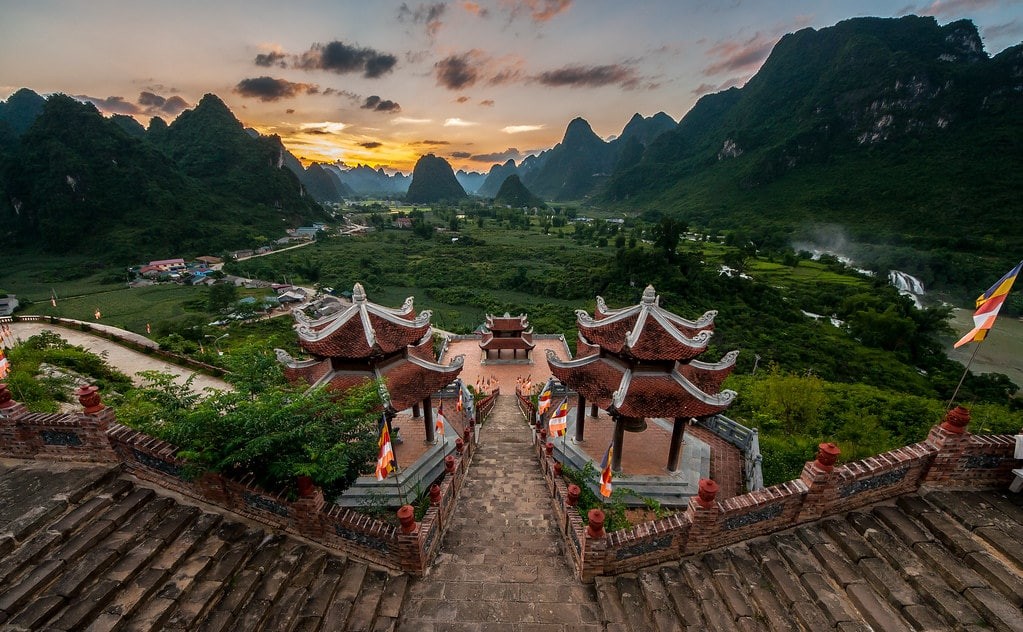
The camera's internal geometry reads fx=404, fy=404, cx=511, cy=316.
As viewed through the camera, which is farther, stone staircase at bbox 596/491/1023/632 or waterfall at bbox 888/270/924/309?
waterfall at bbox 888/270/924/309

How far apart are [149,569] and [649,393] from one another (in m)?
10.7

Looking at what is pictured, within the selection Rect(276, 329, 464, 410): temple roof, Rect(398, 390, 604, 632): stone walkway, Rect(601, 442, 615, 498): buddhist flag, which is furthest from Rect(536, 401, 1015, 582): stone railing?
Rect(276, 329, 464, 410): temple roof

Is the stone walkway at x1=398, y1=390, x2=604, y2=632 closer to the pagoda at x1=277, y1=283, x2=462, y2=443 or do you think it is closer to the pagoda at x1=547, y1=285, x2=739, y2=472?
the pagoda at x1=547, y1=285, x2=739, y2=472

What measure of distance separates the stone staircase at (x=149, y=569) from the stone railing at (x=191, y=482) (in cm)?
23

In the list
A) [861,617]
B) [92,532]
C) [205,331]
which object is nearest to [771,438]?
[861,617]

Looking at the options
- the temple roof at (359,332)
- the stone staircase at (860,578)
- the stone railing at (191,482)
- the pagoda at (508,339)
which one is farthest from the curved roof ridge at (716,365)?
the pagoda at (508,339)

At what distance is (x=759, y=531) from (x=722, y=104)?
774 feet

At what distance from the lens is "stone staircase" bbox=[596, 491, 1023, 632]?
18.1 ft

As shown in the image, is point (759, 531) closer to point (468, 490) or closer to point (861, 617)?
point (861, 617)

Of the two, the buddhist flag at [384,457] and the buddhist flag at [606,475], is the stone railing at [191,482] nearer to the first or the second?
the buddhist flag at [384,457]

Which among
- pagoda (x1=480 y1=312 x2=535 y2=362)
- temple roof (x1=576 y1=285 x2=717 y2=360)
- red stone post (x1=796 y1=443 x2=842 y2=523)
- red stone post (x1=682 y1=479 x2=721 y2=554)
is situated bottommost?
pagoda (x1=480 y1=312 x2=535 y2=362)

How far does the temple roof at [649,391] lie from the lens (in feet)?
35.5

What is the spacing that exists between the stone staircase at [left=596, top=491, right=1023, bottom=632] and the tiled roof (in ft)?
12.9

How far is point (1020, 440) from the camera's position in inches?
256
